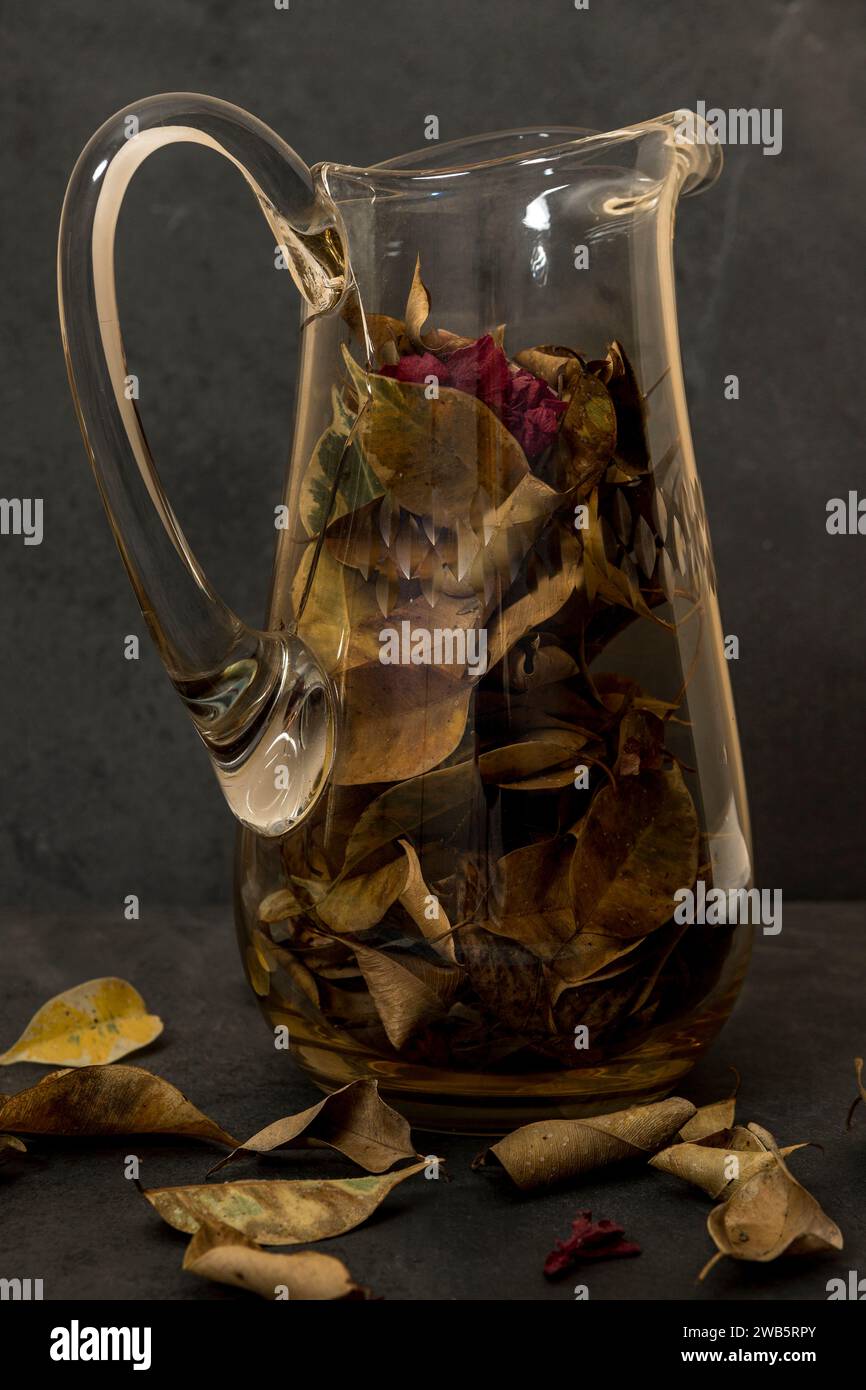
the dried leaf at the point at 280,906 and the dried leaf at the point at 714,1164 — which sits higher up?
the dried leaf at the point at 280,906

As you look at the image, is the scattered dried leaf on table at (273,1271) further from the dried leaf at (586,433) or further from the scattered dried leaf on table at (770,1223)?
the dried leaf at (586,433)

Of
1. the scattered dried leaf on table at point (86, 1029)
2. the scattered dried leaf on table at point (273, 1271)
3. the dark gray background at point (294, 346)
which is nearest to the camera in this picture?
the scattered dried leaf on table at point (273, 1271)

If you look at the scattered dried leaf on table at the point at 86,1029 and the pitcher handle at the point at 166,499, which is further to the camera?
the scattered dried leaf on table at the point at 86,1029

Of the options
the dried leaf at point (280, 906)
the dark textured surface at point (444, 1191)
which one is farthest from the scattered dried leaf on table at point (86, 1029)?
the dried leaf at point (280, 906)

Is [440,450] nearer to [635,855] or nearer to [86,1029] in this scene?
[635,855]

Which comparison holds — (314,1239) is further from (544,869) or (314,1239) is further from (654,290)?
(654,290)

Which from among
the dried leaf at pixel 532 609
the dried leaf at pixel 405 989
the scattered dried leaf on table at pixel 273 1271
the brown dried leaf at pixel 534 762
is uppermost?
the dried leaf at pixel 532 609

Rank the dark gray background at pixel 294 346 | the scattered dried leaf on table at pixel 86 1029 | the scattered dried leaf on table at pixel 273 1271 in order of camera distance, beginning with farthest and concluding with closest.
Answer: the dark gray background at pixel 294 346, the scattered dried leaf on table at pixel 86 1029, the scattered dried leaf on table at pixel 273 1271

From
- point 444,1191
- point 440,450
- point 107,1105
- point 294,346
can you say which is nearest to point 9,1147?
point 107,1105
